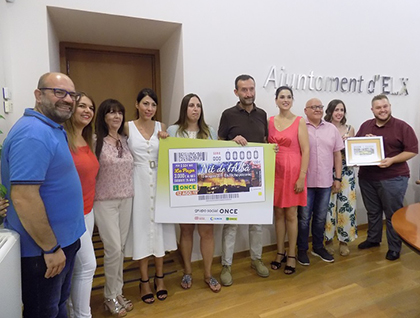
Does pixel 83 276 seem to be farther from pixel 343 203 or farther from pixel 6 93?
pixel 343 203

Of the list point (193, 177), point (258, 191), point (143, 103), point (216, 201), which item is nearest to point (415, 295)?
point (258, 191)

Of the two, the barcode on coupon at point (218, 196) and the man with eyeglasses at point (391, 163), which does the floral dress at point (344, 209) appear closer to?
the man with eyeglasses at point (391, 163)

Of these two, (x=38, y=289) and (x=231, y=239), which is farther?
(x=231, y=239)

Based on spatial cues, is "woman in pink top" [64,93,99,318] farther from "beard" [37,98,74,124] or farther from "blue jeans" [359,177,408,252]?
"blue jeans" [359,177,408,252]

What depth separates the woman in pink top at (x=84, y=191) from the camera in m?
1.66

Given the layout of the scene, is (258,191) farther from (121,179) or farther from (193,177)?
(121,179)

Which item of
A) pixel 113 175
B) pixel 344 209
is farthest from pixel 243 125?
pixel 344 209

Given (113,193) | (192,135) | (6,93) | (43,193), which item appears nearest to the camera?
(43,193)

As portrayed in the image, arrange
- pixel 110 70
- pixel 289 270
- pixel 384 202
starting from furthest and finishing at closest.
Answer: pixel 110 70 < pixel 384 202 < pixel 289 270

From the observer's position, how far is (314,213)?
285 centimetres

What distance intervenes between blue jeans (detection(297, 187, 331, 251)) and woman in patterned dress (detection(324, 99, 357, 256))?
186 mm

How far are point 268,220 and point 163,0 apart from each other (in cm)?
206

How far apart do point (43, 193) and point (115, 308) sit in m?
1.22

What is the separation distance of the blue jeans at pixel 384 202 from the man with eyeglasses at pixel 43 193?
277cm
